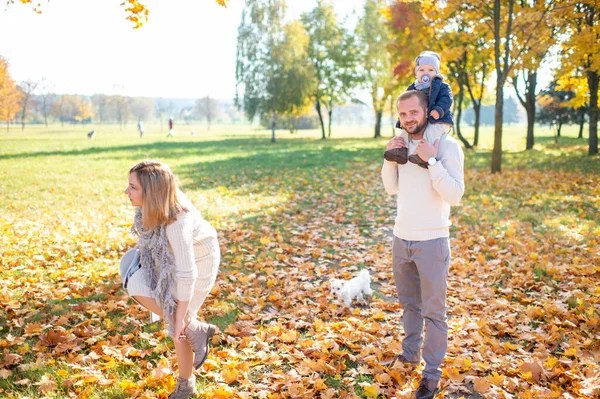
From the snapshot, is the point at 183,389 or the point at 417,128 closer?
the point at 417,128

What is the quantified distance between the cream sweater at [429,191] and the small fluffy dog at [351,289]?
1.81 m

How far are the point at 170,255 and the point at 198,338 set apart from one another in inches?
26.4

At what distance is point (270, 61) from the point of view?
1405 inches

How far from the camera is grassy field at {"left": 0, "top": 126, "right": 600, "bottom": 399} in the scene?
3461 mm

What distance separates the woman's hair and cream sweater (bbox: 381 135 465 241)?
1.52 m

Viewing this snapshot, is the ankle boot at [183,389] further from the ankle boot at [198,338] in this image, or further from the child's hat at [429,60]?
the child's hat at [429,60]

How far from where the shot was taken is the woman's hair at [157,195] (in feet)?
9.26

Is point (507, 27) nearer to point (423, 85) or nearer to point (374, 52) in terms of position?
point (423, 85)

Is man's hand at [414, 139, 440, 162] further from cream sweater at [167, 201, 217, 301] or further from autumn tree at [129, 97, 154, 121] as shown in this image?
autumn tree at [129, 97, 154, 121]

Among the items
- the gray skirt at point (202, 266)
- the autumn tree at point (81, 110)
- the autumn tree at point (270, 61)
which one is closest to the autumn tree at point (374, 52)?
the autumn tree at point (270, 61)

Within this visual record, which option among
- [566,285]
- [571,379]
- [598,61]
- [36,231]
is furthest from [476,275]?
[598,61]

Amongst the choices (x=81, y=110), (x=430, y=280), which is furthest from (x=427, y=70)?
(x=81, y=110)

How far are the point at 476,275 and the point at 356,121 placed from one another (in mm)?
164461

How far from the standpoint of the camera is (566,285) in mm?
5254
